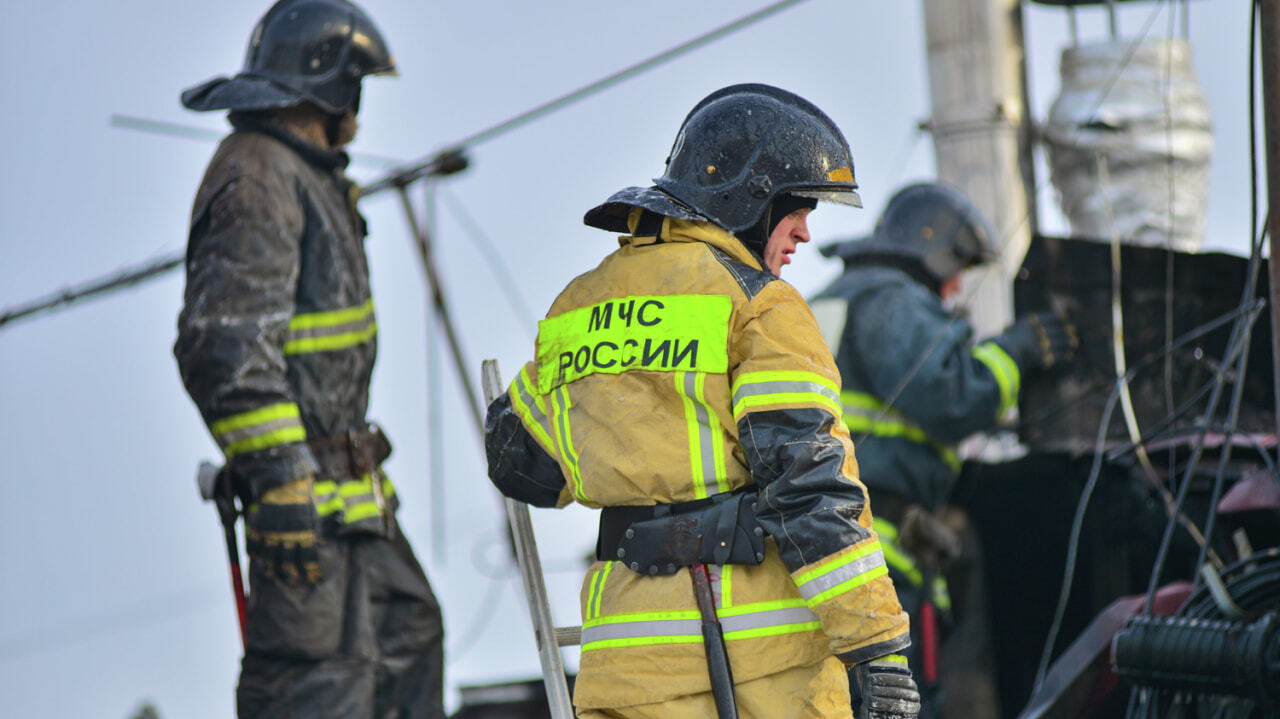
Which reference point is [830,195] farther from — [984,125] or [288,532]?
[984,125]

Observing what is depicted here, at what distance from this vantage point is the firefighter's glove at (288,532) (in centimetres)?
439

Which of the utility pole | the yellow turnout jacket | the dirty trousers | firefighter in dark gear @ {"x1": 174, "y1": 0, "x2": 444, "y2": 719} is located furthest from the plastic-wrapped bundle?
the yellow turnout jacket

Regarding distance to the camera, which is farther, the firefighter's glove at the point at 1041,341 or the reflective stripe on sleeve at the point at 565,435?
the firefighter's glove at the point at 1041,341

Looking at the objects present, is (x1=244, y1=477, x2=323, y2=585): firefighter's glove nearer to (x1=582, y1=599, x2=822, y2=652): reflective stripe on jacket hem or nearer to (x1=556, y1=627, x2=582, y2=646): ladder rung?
(x1=556, y1=627, x2=582, y2=646): ladder rung

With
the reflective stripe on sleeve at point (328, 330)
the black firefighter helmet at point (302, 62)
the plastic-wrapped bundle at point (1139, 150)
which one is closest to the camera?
the reflective stripe on sleeve at point (328, 330)

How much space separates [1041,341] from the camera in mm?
5785

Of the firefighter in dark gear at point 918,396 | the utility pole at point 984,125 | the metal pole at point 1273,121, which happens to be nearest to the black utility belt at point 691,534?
the metal pole at point 1273,121

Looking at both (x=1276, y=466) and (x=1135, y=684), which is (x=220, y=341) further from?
(x=1276, y=466)

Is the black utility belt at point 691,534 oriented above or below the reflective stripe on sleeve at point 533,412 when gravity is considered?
below

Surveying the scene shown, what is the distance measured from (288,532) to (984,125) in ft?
12.9

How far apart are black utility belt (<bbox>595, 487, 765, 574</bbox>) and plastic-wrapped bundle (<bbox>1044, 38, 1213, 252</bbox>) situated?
400cm

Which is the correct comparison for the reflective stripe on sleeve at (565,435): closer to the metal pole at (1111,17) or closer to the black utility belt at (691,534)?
the black utility belt at (691,534)

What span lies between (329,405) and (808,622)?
1.85 m

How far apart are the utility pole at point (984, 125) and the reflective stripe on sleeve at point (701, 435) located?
4.11 meters
